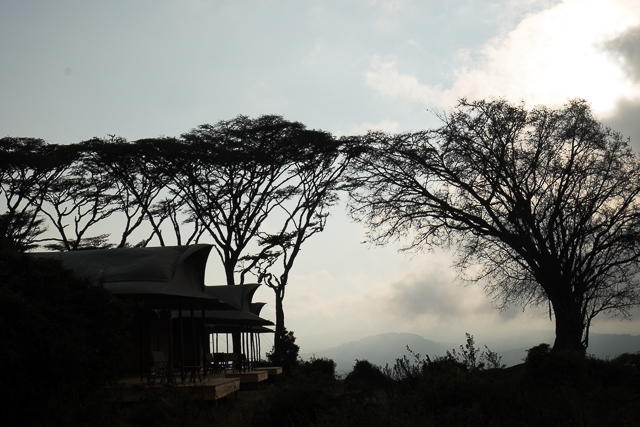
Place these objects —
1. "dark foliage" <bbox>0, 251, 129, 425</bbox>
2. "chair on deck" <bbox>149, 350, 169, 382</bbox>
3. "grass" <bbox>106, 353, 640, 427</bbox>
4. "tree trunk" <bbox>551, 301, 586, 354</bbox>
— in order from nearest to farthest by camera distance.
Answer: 1. "dark foliage" <bbox>0, 251, 129, 425</bbox>
2. "grass" <bbox>106, 353, 640, 427</bbox>
3. "chair on deck" <bbox>149, 350, 169, 382</bbox>
4. "tree trunk" <bbox>551, 301, 586, 354</bbox>

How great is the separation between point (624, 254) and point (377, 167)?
28.4 feet

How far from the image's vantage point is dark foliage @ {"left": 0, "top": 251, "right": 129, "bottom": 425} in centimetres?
758

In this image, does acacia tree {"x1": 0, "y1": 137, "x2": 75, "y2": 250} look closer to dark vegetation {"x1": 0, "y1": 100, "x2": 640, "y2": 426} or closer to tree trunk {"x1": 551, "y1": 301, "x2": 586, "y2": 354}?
dark vegetation {"x1": 0, "y1": 100, "x2": 640, "y2": 426}

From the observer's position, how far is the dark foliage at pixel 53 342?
7.58 m

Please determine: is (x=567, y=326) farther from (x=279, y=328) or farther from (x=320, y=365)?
(x=279, y=328)

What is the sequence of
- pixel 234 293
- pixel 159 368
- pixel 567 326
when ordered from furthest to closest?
pixel 234 293 < pixel 567 326 < pixel 159 368

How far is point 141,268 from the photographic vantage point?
1494 centimetres

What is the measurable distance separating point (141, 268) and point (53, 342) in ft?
23.7

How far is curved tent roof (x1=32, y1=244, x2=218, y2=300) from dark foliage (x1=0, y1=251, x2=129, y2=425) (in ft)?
14.4

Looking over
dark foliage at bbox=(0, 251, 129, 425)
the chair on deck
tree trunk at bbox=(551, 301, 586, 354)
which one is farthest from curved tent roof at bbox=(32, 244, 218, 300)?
tree trunk at bbox=(551, 301, 586, 354)

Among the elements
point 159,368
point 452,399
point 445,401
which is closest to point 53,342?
point 159,368

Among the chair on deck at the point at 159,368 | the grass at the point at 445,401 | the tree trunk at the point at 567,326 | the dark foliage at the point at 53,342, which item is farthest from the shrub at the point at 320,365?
the dark foliage at the point at 53,342

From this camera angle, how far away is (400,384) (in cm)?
1131

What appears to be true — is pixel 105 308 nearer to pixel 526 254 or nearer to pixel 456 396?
pixel 456 396
